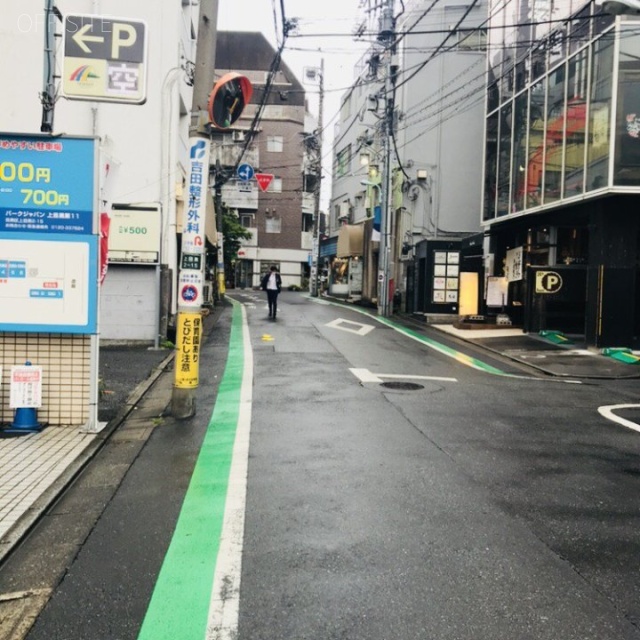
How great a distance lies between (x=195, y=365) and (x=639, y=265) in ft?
42.7

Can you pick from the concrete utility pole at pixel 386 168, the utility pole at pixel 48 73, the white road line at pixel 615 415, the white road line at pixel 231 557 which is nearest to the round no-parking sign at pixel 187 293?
Result: the white road line at pixel 231 557

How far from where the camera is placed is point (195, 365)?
8.40 metres

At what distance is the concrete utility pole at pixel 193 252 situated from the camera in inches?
329

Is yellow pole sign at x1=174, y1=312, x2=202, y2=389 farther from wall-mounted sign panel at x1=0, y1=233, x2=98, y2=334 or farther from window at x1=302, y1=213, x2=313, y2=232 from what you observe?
window at x1=302, y1=213, x2=313, y2=232

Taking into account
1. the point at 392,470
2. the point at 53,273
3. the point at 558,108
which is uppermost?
the point at 558,108

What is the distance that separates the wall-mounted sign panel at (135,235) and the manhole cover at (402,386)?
22.1 feet

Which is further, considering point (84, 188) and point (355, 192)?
point (355, 192)

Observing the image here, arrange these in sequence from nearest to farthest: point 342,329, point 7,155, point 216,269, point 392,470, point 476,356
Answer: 1. point 392,470
2. point 7,155
3. point 476,356
4. point 342,329
5. point 216,269

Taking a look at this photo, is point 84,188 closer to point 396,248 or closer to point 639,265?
point 639,265

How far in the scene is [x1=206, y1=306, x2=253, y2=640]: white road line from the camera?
11.3ft

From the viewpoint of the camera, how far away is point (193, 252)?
8.44m

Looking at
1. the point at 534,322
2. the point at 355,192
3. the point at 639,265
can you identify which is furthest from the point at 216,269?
the point at 639,265

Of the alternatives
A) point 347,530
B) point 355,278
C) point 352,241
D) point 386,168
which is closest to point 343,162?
point 352,241

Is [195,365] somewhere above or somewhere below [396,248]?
below
